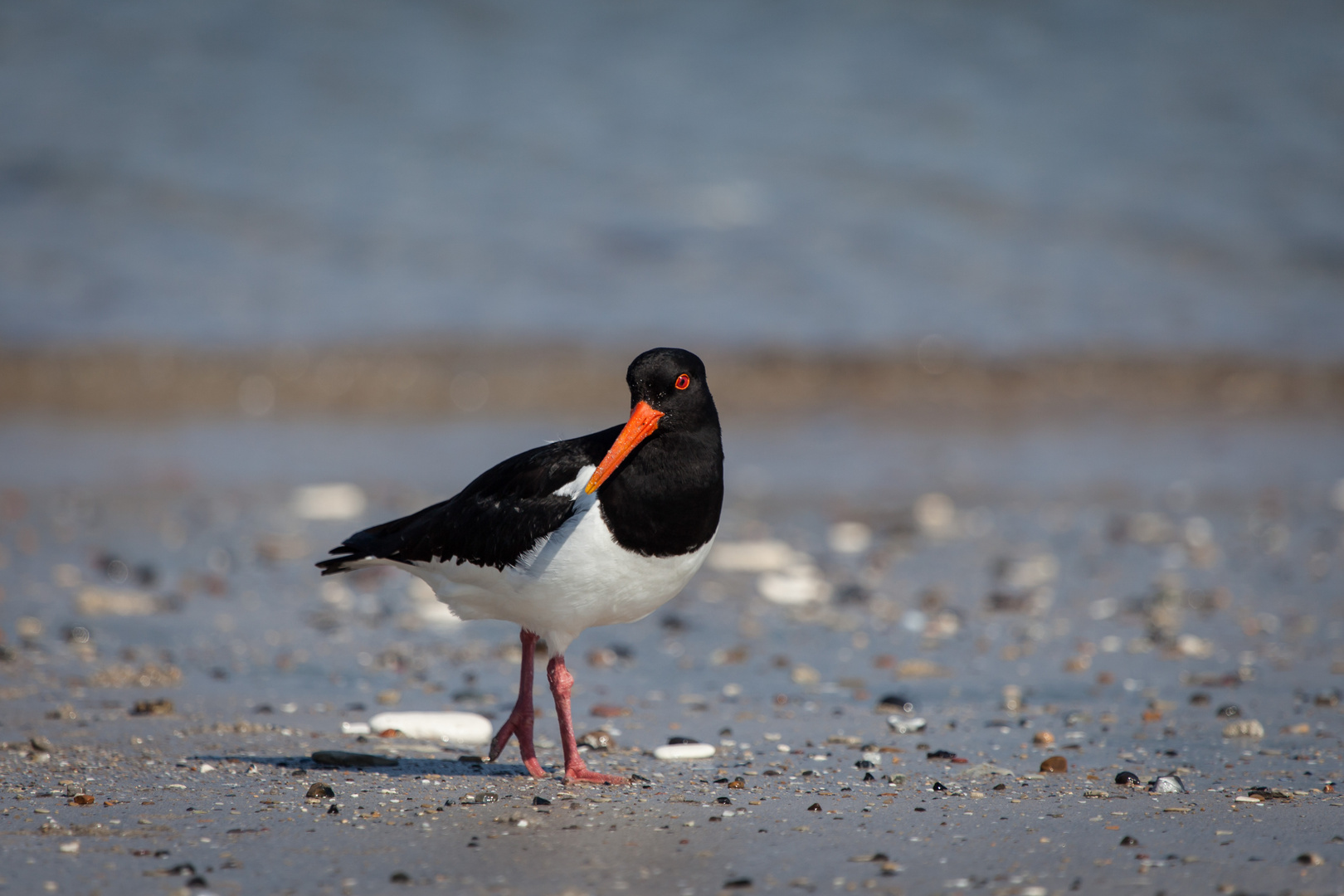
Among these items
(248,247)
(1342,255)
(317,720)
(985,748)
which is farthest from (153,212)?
(1342,255)

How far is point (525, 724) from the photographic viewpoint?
3.90m

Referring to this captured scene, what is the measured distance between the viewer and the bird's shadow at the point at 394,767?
12.3ft

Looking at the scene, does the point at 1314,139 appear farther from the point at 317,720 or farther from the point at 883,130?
the point at 317,720

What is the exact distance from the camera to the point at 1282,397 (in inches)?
463

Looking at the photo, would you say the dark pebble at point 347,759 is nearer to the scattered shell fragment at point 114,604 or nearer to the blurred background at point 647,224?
the scattered shell fragment at point 114,604

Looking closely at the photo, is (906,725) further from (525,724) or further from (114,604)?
(114,604)

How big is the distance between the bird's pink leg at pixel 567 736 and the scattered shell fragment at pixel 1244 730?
2036mm

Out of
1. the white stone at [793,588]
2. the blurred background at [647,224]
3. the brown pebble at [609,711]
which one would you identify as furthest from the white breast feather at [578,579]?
the blurred background at [647,224]

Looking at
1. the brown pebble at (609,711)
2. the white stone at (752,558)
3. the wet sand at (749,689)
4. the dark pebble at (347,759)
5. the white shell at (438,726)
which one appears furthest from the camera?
the white stone at (752,558)

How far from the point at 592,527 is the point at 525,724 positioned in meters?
0.73

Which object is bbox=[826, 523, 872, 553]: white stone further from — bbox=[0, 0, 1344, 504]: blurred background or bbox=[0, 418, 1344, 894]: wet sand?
bbox=[0, 0, 1344, 504]: blurred background

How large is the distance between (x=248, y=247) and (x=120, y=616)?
8727mm

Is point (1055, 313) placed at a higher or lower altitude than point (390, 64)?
lower

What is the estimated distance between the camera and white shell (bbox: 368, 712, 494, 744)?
13.9 ft
